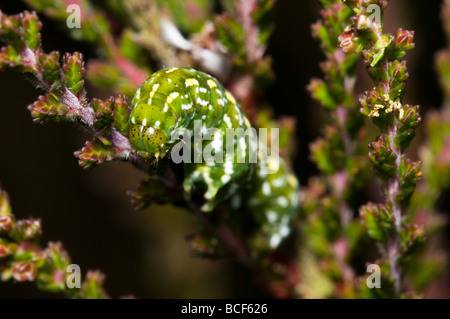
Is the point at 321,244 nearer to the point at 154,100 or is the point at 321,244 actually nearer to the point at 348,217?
the point at 348,217

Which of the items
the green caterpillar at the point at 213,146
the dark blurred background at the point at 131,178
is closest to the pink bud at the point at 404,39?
the green caterpillar at the point at 213,146

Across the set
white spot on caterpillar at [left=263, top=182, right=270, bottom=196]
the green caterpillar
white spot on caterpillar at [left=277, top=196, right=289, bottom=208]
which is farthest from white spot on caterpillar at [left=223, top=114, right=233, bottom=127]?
white spot on caterpillar at [left=277, top=196, right=289, bottom=208]

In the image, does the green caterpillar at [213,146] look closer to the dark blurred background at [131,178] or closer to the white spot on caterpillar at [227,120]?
the white spot on caterpillar at [227,120]

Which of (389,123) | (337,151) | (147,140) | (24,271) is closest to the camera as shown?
(147,140)

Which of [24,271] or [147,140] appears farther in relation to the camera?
[24,271]

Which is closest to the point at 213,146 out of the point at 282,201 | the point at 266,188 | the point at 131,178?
the point at 266,188

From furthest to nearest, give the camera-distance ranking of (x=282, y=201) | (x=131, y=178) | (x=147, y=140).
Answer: (x=131, y=178) < (x=282, y=201) < (x=147, y=140)

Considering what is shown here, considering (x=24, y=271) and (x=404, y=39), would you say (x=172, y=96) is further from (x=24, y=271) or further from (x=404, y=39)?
(x=24, y=271)
